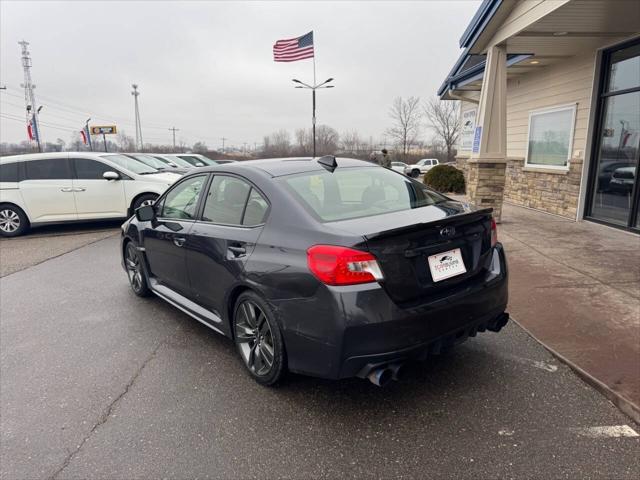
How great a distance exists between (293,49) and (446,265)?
19.5m

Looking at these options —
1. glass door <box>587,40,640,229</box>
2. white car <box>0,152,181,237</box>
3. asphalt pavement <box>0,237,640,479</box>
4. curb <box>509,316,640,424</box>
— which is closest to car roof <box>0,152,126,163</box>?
white car <box>0,152,181,237</box>

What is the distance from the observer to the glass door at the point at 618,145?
7.50 m

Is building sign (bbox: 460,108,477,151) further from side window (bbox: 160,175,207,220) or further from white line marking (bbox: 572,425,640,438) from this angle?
white line marking (bbox: 572,425,640,438)

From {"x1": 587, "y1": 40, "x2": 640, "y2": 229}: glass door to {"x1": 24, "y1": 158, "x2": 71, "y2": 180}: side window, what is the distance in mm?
11013

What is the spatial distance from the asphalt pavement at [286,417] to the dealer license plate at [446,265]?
2.84 ft

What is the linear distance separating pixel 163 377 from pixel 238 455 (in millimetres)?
1149

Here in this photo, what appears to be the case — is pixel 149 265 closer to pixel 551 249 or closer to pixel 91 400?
pixel 91 400

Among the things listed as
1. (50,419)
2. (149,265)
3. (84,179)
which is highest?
(84,179)

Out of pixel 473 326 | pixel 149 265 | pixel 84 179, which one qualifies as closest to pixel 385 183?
pixel 473 326

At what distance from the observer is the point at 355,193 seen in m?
3.27

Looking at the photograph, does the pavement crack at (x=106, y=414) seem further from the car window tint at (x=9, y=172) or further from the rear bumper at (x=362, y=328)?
the car window tint at (x=9, y=172)

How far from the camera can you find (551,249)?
6.55m

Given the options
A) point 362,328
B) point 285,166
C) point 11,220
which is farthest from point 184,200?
point 11,220

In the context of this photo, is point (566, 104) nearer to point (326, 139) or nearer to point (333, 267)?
point (333, 267)
